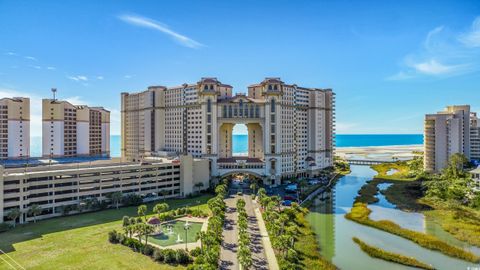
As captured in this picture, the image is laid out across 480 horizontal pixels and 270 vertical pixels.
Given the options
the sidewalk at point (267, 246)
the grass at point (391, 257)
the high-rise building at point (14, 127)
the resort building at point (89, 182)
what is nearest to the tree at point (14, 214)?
the resort building at point (89, 182)

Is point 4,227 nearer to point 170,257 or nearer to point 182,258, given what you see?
point 170,257

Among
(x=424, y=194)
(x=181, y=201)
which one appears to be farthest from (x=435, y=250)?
(x=181, y=201)

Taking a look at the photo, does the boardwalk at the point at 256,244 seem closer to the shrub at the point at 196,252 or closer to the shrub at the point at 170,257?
the shrub at the point at 196,252

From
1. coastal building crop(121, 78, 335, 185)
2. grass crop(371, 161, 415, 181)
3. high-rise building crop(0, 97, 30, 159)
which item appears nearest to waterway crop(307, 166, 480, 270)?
coastal building crop(121, 78, 335, 185)

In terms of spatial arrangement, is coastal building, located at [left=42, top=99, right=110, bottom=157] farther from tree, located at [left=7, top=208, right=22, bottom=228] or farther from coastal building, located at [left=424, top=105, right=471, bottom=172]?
coastal building, located at [left=424, top=105, right=471, bottom=172]

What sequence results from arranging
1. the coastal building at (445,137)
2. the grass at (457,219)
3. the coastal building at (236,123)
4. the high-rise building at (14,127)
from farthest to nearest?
1. the coastal building at (445,137)
2. the high-rise building at (14,127)
3. the coastal building at (236,123)
4. the grass at (457,219)

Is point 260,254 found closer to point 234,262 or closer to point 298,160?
point 234,262
